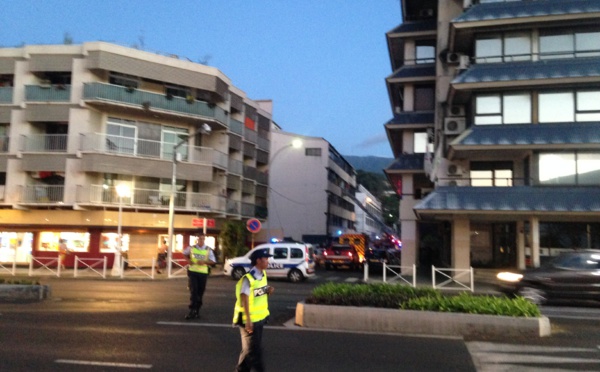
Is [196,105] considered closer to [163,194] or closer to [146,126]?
[146,126]

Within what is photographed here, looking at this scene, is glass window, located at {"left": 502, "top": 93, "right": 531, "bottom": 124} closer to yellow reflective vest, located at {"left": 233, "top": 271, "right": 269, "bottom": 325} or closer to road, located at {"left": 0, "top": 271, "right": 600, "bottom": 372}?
road, located at {"left": 0, "top": 271, "right": 600, "bottom": 372}

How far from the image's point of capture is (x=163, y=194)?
3488 centimetres

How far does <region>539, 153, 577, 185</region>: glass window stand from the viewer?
2395 centimetres

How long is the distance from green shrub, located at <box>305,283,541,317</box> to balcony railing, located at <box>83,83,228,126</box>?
25924 millimetres

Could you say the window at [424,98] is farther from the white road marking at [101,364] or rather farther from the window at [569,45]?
the white road marking at [101,364]

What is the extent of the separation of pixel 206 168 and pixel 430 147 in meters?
15.7

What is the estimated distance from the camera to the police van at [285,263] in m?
23.7

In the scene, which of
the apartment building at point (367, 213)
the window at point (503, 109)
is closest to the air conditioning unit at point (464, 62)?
the window at point (503, 109)

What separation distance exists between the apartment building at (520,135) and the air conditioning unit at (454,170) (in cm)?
5

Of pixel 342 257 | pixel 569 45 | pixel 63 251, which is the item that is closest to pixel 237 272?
pixel 342 257

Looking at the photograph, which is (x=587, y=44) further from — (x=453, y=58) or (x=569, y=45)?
(x=453, y=58)

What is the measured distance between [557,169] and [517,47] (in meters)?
6.40

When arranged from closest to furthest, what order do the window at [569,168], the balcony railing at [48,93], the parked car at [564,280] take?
the parked car at [564,280] → the window at [569,168] → the balcony railing at [48,93]

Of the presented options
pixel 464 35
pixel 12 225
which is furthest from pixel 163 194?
pixel 464 35
